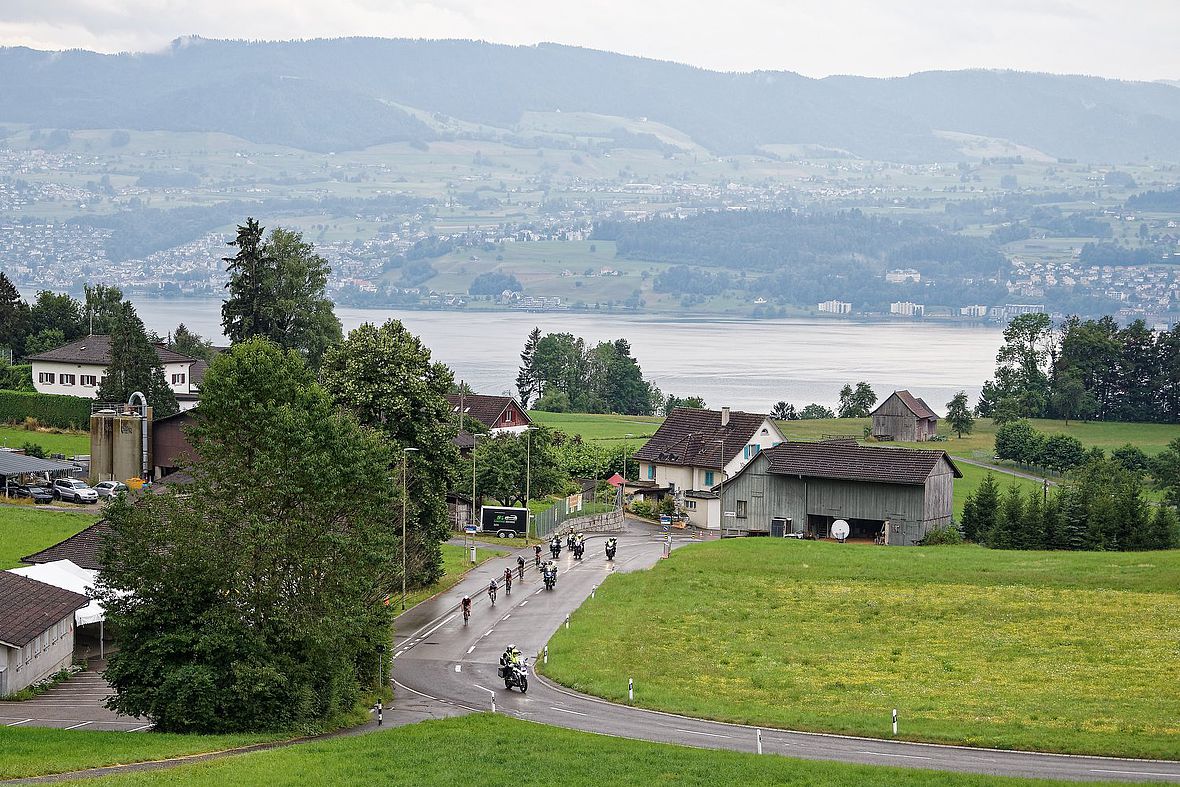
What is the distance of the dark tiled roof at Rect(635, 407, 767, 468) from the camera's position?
8206 cm

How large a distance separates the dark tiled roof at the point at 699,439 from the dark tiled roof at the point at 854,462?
855 cm

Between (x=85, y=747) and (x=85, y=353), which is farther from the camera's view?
(x=85, y=353)

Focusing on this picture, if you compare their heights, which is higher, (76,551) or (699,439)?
(699,439)

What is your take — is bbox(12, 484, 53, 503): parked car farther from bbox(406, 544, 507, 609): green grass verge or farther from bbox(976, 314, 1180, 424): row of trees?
bbox(976, 314, 1180, 424): row of trees

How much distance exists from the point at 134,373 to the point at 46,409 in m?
7.21

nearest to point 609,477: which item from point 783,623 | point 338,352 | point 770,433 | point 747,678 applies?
point 770,433

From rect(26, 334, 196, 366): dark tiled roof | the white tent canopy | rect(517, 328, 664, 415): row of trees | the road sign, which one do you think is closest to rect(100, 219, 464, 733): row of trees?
the white tent canopy

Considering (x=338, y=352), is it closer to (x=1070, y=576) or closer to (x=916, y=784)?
(x=1070, y=576)

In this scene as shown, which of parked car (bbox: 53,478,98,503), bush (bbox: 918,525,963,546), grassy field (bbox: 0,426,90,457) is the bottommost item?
bush (bbox: 918,525,963,546)

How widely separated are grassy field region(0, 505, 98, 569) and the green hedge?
85.1 ft

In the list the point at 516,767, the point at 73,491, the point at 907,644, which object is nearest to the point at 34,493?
the point at 73,491

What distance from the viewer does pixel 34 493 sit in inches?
2616

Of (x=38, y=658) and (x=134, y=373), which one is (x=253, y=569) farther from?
(x=134, y=373)

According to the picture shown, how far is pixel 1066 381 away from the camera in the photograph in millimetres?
136000
